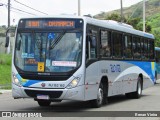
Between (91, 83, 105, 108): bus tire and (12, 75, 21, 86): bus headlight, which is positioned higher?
(12, 75, 21, 86): bus headlight

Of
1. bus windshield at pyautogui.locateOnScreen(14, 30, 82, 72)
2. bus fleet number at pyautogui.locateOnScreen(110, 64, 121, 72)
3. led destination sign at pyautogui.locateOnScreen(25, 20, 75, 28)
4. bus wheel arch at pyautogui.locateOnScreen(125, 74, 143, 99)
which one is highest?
led destination sign at pyautogui.locateOnScreen(25, 20, 75, 28)

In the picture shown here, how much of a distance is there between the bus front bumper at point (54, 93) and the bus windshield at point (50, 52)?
2.08 ft

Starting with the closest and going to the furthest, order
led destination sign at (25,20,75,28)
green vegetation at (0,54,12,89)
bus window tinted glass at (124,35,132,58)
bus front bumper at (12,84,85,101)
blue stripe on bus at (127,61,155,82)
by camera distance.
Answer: bus front bumper at (12,84,85,101)
led destination sign at (25,20,75,28)
bus window tinted glass at (124,35,132,58)
blue stripe on bus at (127,61,155,82)
green vegetation at (0,54,12,89)

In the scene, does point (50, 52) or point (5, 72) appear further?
point (5, 72)

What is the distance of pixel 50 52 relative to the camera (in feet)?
51.4

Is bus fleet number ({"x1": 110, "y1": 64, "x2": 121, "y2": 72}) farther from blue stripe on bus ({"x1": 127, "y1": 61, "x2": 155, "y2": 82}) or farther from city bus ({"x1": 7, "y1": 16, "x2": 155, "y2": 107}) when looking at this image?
blue stripe on bus ({"x1": 127, "y1": 61, "x2": 155, "y2": 82})

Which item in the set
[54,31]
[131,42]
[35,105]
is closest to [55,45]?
[54,31]

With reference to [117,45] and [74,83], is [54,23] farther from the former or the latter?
[117,45]

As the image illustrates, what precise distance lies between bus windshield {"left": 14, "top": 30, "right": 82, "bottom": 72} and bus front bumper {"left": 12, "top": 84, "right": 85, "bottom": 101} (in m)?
0.64

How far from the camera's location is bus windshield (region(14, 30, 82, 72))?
1552 cm

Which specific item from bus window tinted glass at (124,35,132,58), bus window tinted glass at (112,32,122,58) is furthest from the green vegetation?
bus window tinted glass at (112,32,122,58)

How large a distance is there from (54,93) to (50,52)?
1323 millimetres

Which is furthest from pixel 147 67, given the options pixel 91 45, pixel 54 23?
pixel 54 23

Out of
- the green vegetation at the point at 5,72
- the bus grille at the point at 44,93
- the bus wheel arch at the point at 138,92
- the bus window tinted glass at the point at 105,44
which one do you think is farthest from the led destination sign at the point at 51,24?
the green vegetation at the point at 5,72
